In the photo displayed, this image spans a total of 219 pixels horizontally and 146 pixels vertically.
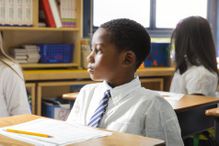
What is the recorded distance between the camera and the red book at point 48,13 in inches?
145

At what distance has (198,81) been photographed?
2.95m

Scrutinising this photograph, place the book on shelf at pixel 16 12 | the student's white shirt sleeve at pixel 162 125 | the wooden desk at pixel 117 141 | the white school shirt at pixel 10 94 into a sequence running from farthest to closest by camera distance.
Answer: the book on shelf at pixel 16 12 → the white school shirt at pixel 10 94 → the student's white shirt sleeve at pixel 162 125 → the wooden desk at pixel 117 141

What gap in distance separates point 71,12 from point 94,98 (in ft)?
7.85

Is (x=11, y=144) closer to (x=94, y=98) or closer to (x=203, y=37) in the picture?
(x=94, y=98)

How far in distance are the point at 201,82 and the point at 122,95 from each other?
5.24 ft

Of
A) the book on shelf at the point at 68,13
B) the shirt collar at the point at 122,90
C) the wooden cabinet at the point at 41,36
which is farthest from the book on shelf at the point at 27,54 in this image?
the shirt collar at the point at 122,90

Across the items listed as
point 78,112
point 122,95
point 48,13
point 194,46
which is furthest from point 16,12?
point 122,95

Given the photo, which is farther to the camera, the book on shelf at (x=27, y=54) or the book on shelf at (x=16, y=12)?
the book on shelf at (x=27, y=54)

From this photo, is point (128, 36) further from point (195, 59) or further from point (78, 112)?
point (195, 59)

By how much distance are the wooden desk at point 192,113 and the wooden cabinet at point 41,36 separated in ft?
4.92

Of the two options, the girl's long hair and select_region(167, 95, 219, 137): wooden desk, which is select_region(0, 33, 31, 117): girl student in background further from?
the girl's long hair

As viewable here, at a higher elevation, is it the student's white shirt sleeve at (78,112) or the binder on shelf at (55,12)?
the binder on shelf at (55,12)

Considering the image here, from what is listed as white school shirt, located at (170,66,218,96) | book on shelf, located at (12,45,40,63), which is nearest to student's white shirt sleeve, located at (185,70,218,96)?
white school shirt, located at (170,66,218,96)

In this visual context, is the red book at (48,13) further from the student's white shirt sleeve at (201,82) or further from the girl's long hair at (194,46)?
the student's white shirt sleeve at (201,82)
